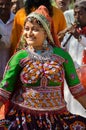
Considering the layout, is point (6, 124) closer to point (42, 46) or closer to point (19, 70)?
point (19, 70)

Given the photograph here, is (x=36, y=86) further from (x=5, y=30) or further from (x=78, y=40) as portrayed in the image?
(x=5, y=30)

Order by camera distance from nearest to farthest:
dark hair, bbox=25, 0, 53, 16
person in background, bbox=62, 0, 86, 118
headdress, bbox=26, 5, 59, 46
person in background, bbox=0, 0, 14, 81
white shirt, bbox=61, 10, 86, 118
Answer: headdress, bbox=26, 5, 59, 46, person in background, bbox=0, 0, 14, 81, person in background, bbox=62, 0, 86, 118, white shirt, bbox=61, 10, 86, 118, dark hair, bbox=25, 0, 53, 16

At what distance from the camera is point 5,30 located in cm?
626

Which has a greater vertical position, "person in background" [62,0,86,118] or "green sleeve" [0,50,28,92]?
"person in background" [62,0,86,118]

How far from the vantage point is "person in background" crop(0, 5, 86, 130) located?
170 inches

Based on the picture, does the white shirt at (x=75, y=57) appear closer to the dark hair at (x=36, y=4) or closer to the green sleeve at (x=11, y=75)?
the dark hair at (x=36, y=4)

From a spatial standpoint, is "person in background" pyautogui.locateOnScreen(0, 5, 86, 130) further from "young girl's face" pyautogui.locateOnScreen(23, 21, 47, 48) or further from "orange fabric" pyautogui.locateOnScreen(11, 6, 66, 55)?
"orange fabric" pyautogui.locateOnScreen(11, 6, 66, 55)

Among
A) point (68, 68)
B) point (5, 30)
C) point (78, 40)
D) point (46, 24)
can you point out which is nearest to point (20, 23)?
point (5, 30)

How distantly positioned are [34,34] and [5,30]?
6.28 ft

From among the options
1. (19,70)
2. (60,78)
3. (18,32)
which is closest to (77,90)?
(60,78)

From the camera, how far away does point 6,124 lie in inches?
168

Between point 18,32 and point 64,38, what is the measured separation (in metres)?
0.61

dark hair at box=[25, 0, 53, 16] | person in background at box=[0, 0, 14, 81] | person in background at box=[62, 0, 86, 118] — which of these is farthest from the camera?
dark hair at box=[25, 0, 53, 16]

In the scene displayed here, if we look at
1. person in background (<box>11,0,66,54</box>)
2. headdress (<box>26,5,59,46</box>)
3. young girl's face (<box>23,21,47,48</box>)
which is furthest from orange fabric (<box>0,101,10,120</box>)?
person in background (<box>11,0,66,54</box>)
